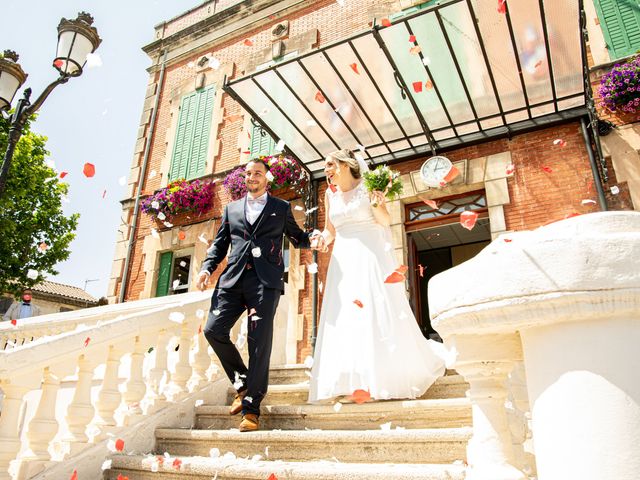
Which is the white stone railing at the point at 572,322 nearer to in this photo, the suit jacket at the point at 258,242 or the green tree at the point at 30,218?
the suit jacket at the point at 258,242

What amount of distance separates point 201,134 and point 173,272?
3.06m

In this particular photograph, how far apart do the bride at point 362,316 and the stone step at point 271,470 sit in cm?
84

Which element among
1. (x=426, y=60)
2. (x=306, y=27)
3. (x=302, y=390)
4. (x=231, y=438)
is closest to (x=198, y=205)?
(x=306, y=27)

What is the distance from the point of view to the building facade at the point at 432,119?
5.62m

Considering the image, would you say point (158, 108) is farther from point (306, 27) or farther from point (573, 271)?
point (573, 271)

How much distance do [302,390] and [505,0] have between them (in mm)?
4591

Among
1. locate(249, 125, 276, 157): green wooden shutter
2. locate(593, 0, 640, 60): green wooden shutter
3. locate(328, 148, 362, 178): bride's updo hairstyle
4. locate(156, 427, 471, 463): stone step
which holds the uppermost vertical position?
locate(593, 0, 640, 60): green wooden shutter

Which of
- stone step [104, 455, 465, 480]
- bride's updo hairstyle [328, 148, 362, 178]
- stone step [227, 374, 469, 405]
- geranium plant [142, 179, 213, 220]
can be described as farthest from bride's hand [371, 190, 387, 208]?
geranium plant [142, 179, 213, 220]

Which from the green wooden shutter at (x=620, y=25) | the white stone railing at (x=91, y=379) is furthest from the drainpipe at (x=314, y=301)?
the green wooden shutter at (x=620, y=25)

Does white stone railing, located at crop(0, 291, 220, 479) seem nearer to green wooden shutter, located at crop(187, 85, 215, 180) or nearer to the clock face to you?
the clock face

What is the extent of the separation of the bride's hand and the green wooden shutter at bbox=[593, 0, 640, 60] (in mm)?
4844

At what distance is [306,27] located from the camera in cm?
949

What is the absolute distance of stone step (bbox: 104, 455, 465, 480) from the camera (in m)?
2.29

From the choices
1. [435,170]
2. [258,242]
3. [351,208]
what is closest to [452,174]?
[435,170]
